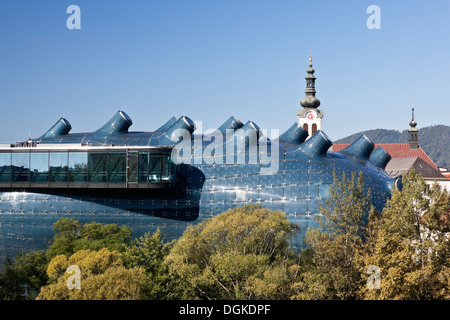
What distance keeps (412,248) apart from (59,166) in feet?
117

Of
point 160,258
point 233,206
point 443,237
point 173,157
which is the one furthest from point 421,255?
point 173,157

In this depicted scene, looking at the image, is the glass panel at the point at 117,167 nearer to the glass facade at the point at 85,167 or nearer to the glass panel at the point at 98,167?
the glass facade at the point at 85,167

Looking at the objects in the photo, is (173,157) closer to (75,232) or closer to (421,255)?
(75,232)

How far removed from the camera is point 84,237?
55188mm

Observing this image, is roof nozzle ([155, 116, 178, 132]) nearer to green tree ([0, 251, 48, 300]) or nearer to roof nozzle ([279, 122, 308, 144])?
roof nozzle ([279, 122, 308, 144])

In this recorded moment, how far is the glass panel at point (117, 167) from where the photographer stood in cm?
6116

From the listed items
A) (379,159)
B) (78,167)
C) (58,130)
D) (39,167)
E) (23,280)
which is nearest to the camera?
(23,280)

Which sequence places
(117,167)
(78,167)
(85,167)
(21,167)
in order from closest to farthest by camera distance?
1. (117,167)
2. (85,167)
3. (78,167)
4. (21,167)

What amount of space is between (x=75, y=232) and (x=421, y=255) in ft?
100

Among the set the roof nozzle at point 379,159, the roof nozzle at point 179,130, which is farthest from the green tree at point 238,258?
the roof nozzle at point 379,159

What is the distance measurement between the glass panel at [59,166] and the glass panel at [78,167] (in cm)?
57

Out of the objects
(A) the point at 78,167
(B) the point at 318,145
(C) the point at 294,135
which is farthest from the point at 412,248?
(A) the point at 78,167

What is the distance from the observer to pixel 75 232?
190 ft

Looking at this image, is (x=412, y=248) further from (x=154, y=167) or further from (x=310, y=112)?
(x=310, y=112)
